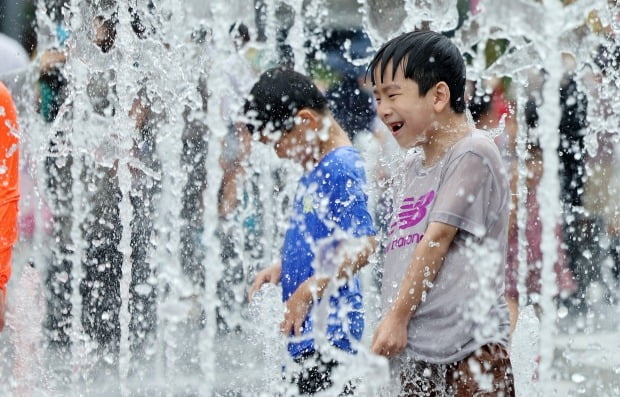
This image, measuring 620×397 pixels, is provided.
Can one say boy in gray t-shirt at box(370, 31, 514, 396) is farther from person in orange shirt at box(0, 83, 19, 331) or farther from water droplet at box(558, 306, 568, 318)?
water droplet at box(558, 306, 568, 318)

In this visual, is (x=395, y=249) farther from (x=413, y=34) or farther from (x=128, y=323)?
(x=128, y=323)

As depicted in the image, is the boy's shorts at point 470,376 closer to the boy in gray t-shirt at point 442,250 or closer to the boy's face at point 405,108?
the boy in gray t-shirt at point 442,250

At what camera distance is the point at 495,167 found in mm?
2248

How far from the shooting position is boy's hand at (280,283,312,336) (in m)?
2.59

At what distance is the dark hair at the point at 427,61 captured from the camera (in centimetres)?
232

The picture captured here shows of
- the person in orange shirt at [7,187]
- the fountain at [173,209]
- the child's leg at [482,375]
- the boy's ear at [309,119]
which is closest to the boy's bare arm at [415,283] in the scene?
the child's leg at [482,375]

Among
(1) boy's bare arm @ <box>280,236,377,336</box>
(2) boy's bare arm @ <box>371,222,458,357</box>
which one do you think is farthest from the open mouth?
(1) boy's bare arm @ <box>280,236,377,336</box>

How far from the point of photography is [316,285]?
258cm

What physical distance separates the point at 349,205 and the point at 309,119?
10.3 inches

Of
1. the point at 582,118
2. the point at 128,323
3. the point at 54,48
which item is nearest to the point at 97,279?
the point at 128,323

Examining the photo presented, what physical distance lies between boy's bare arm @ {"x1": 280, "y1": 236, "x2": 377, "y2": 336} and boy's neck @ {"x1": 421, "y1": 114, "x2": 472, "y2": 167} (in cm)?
33

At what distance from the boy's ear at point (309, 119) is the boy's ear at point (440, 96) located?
1.66 ft

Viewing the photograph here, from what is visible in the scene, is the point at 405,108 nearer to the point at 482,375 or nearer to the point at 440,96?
the point at 440,96

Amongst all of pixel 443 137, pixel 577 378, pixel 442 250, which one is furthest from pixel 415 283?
pixel 577 378
